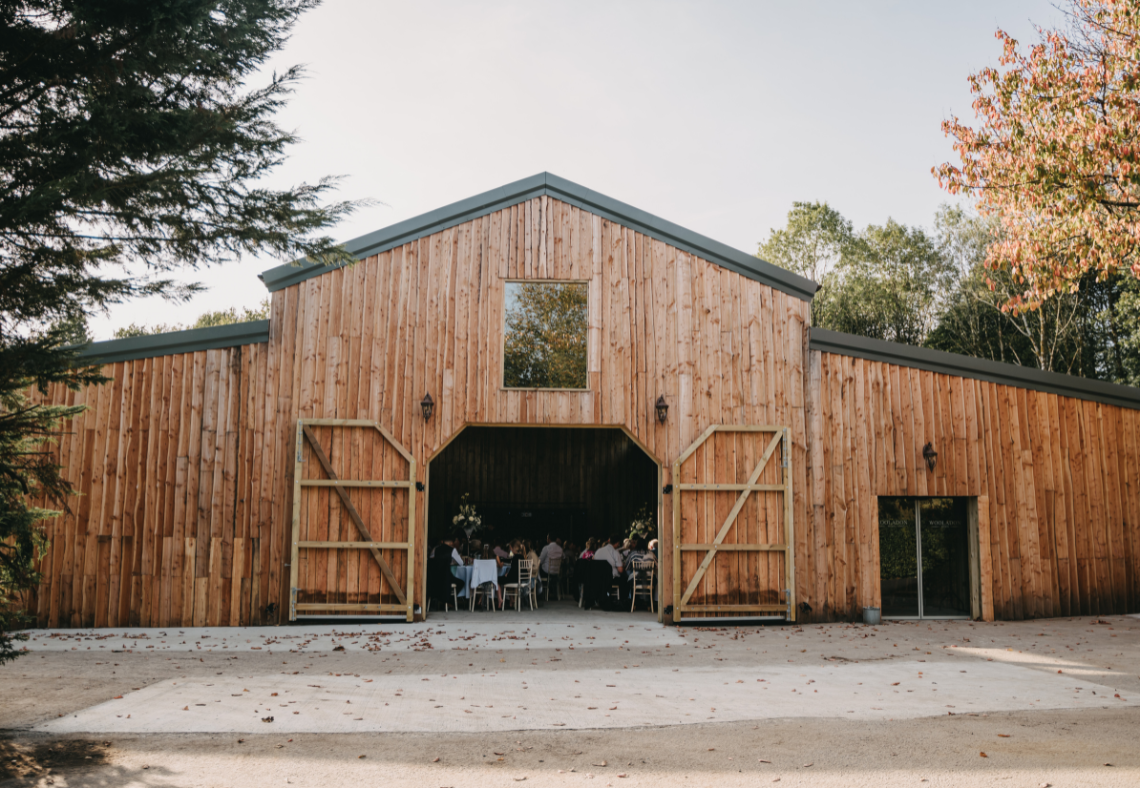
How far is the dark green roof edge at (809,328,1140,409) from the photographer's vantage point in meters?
11.9

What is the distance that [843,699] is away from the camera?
21.0 feet

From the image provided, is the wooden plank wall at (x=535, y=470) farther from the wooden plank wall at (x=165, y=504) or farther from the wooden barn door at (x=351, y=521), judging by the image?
the wooden plank wall at (x=165, y=504)

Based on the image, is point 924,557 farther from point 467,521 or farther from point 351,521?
point 467,521

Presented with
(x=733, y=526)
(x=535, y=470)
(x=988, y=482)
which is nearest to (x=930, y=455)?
(x=988, y=482)

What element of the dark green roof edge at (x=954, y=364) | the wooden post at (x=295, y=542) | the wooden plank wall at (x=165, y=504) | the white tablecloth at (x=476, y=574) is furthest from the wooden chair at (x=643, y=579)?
the wooden plank wall at (x=165, y=504)

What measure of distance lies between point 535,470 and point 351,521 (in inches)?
340

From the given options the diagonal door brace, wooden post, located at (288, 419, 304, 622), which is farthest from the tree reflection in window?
wooden post, located at (288, 419, 304, 622)

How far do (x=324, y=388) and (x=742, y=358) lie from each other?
608 cm

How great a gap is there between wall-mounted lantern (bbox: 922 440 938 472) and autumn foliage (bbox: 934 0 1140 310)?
3.36m

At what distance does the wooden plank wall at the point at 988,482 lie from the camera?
11586mm

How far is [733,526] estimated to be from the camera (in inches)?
451

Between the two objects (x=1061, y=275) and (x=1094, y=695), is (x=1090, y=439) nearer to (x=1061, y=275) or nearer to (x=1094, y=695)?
(x=1061, y=275)

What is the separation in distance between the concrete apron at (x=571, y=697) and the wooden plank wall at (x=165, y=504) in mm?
1923

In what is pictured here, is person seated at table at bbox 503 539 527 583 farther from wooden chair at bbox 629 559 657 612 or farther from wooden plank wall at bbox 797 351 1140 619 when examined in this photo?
wooden plank wall at bbox 797 351 1140 619
